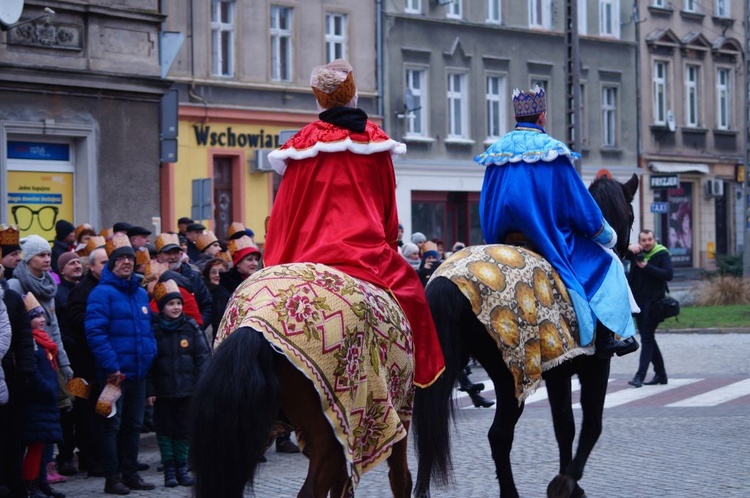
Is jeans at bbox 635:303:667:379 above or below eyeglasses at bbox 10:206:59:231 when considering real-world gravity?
below

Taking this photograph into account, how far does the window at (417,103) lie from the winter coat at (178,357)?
27084 millimetres

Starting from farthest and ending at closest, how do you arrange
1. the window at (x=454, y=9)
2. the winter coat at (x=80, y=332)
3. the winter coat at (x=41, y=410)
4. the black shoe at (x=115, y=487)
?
1. the window at (x=454, y=9)
2. the winter coat at (x=80, y=332)
3. the black shoe at (x=115, y=487)
4. the winter coat at (x=41, y=410)

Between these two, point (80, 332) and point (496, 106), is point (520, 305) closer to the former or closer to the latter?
point (80, 332)

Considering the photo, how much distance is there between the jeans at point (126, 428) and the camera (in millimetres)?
10438

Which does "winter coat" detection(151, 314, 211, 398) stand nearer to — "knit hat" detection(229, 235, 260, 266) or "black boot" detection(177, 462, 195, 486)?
"black boot" detection(177, 462, 195, 486)

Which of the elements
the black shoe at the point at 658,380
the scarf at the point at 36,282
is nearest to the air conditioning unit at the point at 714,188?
the black shoe at the point at 658,380

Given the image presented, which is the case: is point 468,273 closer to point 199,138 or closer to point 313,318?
point 313,318

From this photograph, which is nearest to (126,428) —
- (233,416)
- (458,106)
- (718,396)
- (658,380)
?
(233,416)

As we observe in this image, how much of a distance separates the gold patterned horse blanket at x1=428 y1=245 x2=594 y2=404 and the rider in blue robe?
5.4 inches

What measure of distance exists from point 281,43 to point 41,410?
25.4m

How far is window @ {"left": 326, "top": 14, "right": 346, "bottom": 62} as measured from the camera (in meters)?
35.4

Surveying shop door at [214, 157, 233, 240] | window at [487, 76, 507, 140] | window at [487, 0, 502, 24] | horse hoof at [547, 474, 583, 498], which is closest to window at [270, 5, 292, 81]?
shop door at [214, 157, 233, 240]

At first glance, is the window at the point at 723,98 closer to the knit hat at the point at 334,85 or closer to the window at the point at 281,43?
the window at the point at 281,43

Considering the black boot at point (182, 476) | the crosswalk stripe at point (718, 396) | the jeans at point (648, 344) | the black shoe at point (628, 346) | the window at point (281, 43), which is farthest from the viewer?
the window at point (281, 43)
